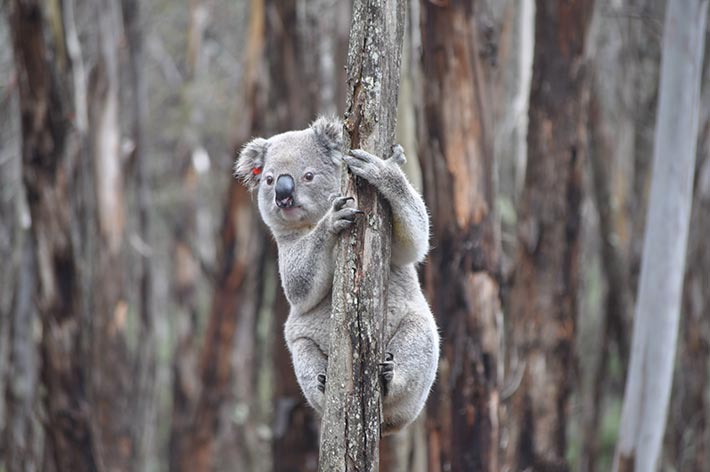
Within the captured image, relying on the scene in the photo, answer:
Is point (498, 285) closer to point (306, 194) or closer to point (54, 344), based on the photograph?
point (306, 194)

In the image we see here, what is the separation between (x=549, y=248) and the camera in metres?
7.99

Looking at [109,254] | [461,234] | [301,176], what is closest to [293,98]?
[109,254]

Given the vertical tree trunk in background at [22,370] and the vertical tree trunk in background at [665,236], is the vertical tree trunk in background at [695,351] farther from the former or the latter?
the vertical tree trunk in background at [22,370]

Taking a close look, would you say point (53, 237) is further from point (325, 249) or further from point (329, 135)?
point (325, 249)

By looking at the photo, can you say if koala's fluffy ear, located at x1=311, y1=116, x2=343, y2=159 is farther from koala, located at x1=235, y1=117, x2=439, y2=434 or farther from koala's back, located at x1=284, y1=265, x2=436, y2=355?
koala's back, located at x1=284, y1=265, x2=436, y2=355

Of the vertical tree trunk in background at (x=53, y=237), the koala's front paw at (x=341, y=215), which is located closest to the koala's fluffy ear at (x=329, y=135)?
the koala's front paw at (x=341, y=215)

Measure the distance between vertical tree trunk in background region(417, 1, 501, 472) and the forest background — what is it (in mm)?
13

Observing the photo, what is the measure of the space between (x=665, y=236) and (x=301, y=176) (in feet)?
10.4

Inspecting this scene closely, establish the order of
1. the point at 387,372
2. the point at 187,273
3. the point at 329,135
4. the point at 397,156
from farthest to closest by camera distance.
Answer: the point at 187,273
the point at 329,135
the point at 387,372
the point at 397,156

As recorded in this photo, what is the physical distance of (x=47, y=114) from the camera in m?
7.31

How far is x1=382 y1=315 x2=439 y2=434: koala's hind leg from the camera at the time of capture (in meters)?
4.00

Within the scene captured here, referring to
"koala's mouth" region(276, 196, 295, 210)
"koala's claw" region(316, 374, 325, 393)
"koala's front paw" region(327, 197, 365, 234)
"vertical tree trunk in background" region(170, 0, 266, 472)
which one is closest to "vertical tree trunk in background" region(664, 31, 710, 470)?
"vertical tree trunk in background" region(170, 0, 266, 472)

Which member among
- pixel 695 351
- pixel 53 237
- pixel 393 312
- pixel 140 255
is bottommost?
pixel 695 351

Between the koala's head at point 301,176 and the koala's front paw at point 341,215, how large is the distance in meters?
0.82
